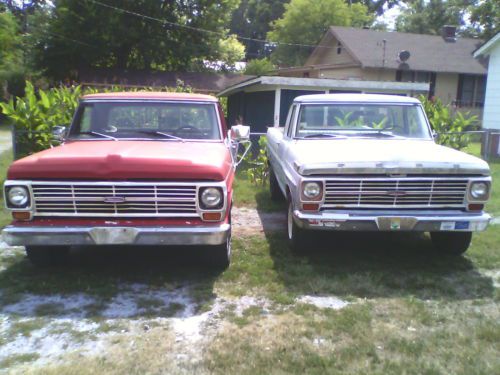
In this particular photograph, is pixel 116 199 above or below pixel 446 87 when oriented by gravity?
above

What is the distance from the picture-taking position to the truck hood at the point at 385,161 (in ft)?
16.8

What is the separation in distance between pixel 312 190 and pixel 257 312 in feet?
4.68

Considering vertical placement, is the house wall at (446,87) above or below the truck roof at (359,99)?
below

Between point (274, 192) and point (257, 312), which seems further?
point (274, 192)

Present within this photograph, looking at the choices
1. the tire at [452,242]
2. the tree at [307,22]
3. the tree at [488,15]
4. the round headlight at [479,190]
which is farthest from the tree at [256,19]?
the round headlight at [479,190]

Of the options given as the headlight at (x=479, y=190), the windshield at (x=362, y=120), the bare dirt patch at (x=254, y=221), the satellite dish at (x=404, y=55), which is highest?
the satellite dish at (x=404, y=55)

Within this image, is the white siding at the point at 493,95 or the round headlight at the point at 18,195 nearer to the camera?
the round headlight at the point at 18,195

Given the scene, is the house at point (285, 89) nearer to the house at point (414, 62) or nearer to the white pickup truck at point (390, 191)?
the white pickup truck at point (390, 191)

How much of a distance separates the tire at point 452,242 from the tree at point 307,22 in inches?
1429

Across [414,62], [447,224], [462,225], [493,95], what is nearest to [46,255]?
[447,224]

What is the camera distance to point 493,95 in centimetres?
1836

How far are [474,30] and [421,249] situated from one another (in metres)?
41.9

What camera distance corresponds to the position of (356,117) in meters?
6.73

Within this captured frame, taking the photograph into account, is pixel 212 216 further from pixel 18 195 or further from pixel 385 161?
pixel 385 161
